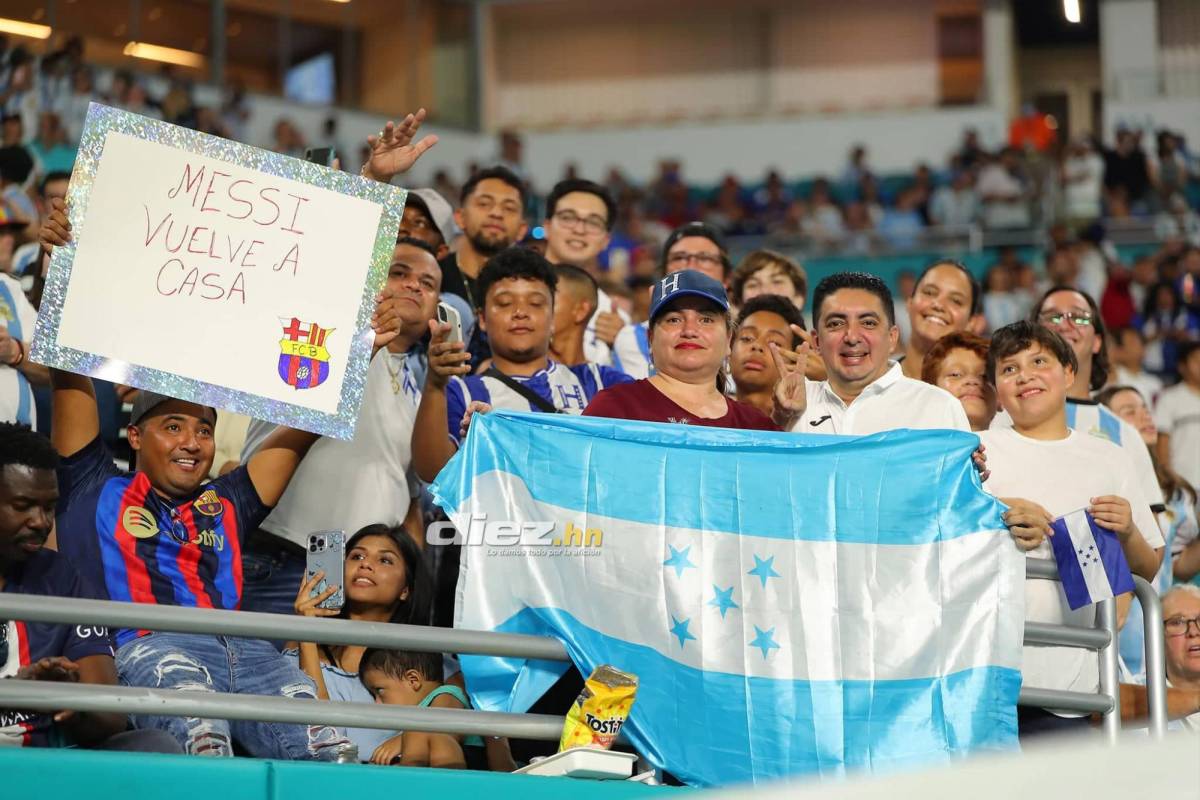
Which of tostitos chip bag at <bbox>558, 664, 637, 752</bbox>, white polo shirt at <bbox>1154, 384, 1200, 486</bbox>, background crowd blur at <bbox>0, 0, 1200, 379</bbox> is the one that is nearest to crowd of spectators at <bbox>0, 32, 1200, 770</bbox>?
tostitos chip bag at <bbox>558, 664, 637, 752</bbox>

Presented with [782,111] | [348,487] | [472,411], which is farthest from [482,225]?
[782,111]

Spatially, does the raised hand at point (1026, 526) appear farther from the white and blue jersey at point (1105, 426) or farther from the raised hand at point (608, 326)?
the raised hand at point (608, 326)

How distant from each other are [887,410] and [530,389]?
1320mm

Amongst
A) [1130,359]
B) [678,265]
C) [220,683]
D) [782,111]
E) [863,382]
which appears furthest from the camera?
[782,111]

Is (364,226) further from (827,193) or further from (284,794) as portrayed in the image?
(827,193)

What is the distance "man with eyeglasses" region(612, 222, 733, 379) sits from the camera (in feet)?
25.0

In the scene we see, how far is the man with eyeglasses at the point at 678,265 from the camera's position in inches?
300

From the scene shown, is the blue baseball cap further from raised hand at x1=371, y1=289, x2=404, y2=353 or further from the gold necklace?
the gold necklace

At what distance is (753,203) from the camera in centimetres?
2178

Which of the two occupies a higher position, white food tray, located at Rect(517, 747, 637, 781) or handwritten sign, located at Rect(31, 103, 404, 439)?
handwritten sign, located at Rect(31, 103, 404, 439)

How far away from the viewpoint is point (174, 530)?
18.1 ft

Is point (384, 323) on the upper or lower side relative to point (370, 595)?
upper

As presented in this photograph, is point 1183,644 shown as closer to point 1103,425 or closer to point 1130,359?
point 1103,425

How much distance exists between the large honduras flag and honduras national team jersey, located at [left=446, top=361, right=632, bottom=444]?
90cm
